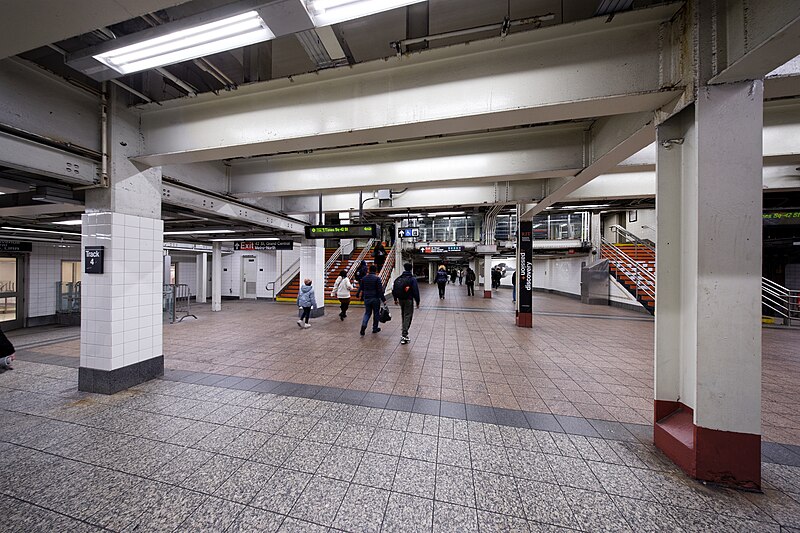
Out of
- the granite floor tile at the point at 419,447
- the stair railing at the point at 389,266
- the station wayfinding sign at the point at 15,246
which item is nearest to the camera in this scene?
the granite floor tile at the point at 419,447

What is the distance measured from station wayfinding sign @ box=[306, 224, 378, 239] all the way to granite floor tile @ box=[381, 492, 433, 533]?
16.8 ft

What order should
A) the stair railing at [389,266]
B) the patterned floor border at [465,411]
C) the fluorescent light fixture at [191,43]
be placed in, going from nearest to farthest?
the fluorescent light fixture at [191,43]
the patterned floor border at [465,411]
the stair railing at [389,266]

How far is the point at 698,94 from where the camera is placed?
215 centimetres

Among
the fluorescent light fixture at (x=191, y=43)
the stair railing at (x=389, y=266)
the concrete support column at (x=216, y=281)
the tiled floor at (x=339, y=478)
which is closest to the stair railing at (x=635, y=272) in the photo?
the stair railing at (x=389, y=266)

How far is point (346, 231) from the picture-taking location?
6.74 m

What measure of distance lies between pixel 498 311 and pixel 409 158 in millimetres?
7490

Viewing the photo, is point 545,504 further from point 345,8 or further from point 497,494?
point 345,8

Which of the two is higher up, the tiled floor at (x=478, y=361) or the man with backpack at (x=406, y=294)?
the man with backpack at (x=406, y=294)

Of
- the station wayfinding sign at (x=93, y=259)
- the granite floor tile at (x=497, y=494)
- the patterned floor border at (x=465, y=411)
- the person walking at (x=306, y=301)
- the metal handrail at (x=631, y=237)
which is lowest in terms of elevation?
the patterned floor border at (x=465, y=411)

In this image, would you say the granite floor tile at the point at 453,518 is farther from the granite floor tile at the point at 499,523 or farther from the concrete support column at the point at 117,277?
the concrete support column at the point at 117,277

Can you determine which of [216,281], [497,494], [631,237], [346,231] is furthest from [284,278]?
[631,237]

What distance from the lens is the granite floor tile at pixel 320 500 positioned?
1812 mm

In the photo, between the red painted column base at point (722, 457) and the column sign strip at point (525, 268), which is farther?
the column sign strip at point (525, 268)

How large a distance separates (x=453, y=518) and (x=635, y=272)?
13.6 meters
